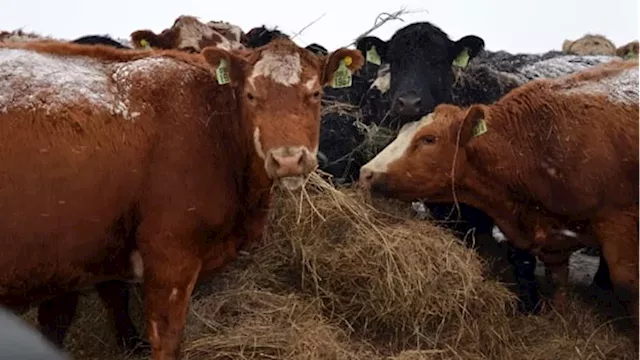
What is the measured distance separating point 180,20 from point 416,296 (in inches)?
155

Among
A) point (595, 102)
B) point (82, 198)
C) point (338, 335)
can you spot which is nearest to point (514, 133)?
point (595, 102)

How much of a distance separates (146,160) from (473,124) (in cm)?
253

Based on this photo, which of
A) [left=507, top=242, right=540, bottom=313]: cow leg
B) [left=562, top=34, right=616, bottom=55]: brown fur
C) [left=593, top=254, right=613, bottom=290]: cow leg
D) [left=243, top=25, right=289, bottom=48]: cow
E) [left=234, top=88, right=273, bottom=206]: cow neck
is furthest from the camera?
[left=562, top=34, right=616, bottom=55]: brown fur

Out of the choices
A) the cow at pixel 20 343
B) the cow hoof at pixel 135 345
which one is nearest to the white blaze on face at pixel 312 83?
the cow hoof at pixel 135 345

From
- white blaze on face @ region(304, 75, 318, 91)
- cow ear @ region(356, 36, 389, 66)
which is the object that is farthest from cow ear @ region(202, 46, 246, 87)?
cow ear @ region(356, 36, 389, 66)

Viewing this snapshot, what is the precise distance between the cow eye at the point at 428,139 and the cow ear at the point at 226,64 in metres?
1.87

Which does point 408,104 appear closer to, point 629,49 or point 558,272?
point 558,272

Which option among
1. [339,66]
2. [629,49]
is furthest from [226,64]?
[629,49]

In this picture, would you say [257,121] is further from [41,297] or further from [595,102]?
[595,102]

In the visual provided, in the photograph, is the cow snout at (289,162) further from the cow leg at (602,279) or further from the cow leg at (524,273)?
the cow leg at (602,279)

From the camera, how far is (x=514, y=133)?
5.82 meters

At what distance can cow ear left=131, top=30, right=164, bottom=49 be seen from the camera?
7133 mm

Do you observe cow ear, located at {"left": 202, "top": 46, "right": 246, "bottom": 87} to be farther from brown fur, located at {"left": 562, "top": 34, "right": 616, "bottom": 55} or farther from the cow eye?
brown fur, located at {"left": 562, "top": 34, "right": 616, "bottom": 55}

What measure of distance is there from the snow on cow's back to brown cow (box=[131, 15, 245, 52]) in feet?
9.27
